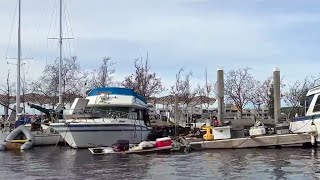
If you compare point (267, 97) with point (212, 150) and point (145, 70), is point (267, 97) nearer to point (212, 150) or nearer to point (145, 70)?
point (145, 70)

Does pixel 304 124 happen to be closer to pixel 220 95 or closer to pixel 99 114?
pixel 220 95

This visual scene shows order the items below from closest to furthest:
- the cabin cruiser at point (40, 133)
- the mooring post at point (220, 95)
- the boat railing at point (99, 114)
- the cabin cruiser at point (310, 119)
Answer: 1. the cabin cruiser at point (310, 119)
2. the boat railing at point (99, 114)
3. the mooring post at point (220, 95)
4. the cabin cruiser at point (40, 133)

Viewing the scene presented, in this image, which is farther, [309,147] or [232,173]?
[309,147]

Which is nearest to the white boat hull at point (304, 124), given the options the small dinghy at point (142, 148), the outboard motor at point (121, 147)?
the small dinghy at point (142, 148)

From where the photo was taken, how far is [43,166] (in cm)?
2384

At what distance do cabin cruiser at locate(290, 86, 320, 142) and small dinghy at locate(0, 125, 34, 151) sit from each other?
738 inches

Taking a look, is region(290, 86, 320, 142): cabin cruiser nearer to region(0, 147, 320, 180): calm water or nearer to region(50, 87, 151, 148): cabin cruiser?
region(0, 147, 320, 180): calm water

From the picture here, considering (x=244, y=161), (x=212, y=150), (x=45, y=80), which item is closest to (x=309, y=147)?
(x=212, y=150)

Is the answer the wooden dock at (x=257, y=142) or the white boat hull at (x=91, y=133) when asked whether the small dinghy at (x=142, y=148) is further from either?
the white boat hull at (x=91, y=133)

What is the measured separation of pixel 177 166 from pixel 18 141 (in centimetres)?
1849

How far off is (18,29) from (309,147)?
31.1 metres

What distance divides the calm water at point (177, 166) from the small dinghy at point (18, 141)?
8.35 metres

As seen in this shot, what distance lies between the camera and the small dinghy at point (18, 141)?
36312mm

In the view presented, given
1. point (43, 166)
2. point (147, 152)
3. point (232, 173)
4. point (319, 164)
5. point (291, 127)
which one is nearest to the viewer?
point (232, 173)
